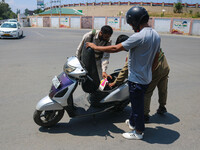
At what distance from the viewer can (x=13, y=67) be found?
676cm

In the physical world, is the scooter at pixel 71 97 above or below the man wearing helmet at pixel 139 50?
below

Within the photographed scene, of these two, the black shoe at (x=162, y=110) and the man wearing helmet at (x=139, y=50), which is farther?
the black shoe at (x=162, y=110)

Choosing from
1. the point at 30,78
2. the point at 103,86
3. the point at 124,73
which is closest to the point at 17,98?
the point at 30,78

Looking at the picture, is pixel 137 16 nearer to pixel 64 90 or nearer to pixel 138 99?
pixel 138 99

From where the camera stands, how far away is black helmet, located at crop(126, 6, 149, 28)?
251 cm

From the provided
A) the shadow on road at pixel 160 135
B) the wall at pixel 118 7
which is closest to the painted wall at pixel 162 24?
the wall at pixel 118 7

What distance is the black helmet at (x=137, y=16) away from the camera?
98.9 inches

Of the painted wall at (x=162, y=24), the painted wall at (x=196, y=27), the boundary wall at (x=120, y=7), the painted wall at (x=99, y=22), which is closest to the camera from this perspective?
the painted wall at (x=196, y=27)

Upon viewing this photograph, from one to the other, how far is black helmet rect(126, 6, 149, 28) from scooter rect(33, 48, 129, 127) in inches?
36.9

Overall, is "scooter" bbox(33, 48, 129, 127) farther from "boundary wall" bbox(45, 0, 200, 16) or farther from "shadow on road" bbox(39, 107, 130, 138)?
"boundary wall" bbox(45, 0, 200, 16)

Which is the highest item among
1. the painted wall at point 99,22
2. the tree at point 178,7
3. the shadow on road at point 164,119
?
the tree at point 178,7

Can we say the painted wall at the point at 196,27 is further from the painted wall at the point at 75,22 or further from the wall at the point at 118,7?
the wall at the point at 118,7

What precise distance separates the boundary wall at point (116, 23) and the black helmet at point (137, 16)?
82.5ft

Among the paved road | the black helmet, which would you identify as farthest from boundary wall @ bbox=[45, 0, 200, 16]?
the black helmet
